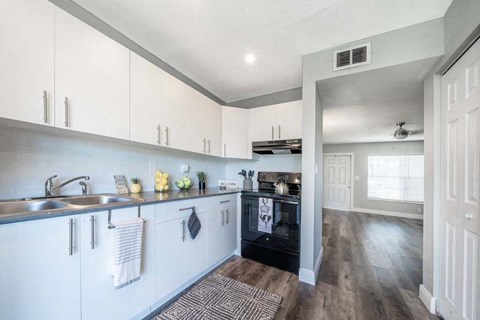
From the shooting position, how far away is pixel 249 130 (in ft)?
9.46

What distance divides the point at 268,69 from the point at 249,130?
909mm

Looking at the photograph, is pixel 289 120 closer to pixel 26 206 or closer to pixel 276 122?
pixel 276 122

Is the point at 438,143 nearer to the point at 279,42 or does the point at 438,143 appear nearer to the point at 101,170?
the point at 279,42

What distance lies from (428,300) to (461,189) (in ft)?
3.61

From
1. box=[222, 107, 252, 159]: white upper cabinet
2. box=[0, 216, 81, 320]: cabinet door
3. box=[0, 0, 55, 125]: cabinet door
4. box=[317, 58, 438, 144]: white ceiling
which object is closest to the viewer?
box=[0, 216, 81, 320]: cabinet door

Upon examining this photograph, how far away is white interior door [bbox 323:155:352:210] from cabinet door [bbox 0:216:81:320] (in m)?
7.05

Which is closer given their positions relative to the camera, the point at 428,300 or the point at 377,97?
the point at 428,300

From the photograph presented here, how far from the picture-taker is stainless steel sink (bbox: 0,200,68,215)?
1.18m

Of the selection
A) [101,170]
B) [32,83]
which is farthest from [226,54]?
[101,170]

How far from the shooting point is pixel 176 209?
5.63ft

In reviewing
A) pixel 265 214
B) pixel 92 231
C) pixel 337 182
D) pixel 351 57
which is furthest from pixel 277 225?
pixel 337 182

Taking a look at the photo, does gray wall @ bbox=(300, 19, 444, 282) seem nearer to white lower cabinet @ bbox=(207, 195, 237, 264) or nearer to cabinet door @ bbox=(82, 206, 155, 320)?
white lower cabinet @ bbox=(207, 195, 237, 264)

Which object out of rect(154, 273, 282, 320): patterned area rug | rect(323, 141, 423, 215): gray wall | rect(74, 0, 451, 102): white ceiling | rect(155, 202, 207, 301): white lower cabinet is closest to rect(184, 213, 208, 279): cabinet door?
rect(155, 202, 207, 301): white lower cabinet

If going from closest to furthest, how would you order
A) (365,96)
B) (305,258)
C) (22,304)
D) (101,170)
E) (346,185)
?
1. (22,304)
2. (101,170)
3. (305,258)
4. (365,96)
5. (346,185)
